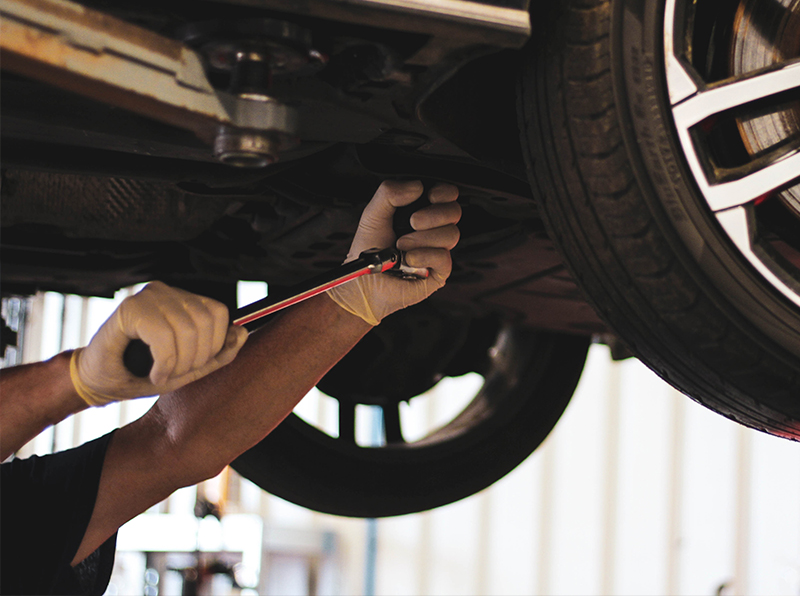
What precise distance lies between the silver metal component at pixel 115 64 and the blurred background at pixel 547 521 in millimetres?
1374

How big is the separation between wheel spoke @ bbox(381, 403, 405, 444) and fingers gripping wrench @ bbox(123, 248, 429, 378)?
2.78 ft

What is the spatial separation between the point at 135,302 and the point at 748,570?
336cm

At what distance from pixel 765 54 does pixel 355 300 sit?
0.63 meters

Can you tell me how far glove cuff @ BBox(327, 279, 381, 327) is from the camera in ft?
3.89

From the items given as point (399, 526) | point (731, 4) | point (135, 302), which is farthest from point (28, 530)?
point (399, 526)

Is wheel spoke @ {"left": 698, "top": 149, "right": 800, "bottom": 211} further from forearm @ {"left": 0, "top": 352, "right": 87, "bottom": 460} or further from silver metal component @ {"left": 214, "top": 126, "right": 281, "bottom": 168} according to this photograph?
forearm @ {"left": 0, "top": 352, "right": 87, "bottom": 460}

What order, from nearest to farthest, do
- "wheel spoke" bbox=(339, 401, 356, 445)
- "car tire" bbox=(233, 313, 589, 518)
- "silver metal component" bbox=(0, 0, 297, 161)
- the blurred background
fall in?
1. "silver metal component" bbox=(0, 0, 297, 161)
2. "car tire" bbox=(233, 313, 589, 518)
3. "wheel spoke" bbox=(339, 401, 356, 445)
4. the blurred background

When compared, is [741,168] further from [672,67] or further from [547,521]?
[547,521]

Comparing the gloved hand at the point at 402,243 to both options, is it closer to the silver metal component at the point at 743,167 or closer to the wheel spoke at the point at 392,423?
the silver metal component at the point at 743,167

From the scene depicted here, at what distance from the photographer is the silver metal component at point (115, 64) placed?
56 cm

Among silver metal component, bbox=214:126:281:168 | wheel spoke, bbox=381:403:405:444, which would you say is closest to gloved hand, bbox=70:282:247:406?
silver metal component, bbox=214:126:281:168

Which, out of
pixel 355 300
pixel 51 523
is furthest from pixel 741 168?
pixel 51 523

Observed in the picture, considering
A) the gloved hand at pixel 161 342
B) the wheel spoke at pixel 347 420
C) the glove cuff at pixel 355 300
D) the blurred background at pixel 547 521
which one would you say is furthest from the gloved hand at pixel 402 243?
the blurred background at pixel 547 521

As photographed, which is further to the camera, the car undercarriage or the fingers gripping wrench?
the fingers gripping wrench
